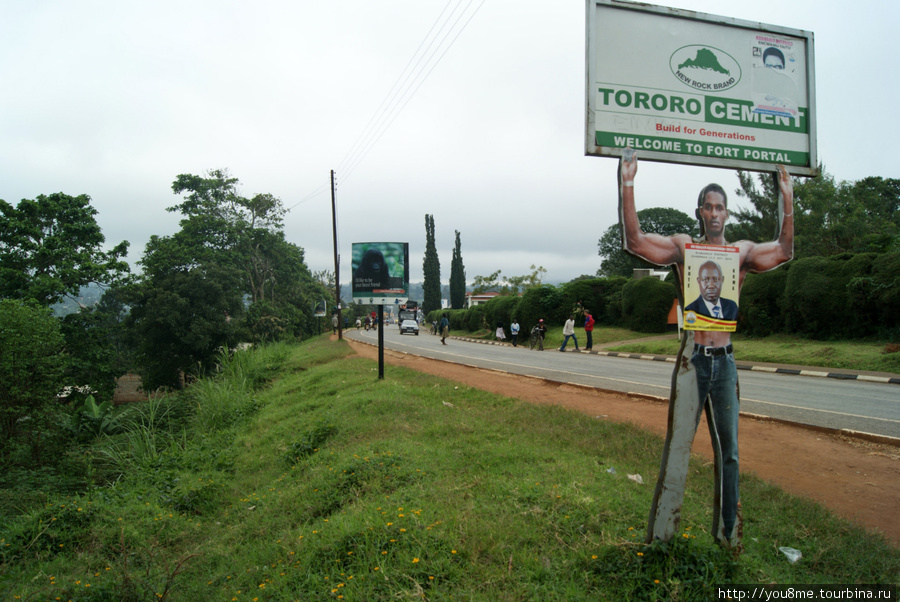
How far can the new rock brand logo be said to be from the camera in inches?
176

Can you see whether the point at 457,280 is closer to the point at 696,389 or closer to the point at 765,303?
the point at 765,303

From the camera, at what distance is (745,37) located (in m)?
4.61

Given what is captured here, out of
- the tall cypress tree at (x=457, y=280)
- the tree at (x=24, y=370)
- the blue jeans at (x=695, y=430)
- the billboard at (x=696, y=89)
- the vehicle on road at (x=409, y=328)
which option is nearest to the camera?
the blue jeans at (x=695, y=430)

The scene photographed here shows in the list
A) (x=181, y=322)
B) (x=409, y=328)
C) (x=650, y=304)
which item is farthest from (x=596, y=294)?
(x=181, y=322)

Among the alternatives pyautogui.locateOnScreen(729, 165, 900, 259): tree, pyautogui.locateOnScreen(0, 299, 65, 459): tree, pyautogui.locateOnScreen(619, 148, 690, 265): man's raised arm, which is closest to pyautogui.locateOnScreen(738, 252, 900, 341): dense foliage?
pyautogui.locateOnScreen(729, 165, 900, 259): tree

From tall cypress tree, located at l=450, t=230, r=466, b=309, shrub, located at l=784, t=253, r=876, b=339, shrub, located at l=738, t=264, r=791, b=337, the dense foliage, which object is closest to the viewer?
the dense foliage

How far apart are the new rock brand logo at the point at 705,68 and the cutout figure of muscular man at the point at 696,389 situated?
1350mm

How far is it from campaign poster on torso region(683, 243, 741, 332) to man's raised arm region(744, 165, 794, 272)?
0.33m

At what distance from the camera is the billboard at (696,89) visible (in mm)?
4395

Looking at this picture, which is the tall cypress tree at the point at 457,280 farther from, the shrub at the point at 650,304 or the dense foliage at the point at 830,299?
the dense foliage at the point at 830,299

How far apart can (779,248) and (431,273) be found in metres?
66.4

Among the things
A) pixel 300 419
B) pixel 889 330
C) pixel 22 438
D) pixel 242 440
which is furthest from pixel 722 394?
pixel 22 438

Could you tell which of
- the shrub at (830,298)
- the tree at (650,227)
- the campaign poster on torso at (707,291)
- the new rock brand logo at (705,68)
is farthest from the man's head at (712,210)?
the tree at (650,227)

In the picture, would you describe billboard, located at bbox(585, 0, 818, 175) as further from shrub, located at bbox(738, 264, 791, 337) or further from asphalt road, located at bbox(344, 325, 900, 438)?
shrub, located at bbox(738, 264, 791, 337)
